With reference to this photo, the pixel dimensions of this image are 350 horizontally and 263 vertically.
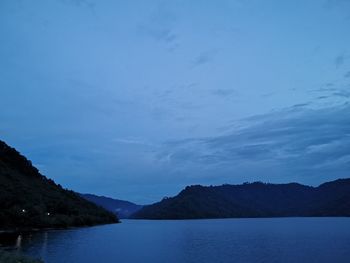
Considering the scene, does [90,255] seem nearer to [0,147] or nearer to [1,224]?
[1,224]

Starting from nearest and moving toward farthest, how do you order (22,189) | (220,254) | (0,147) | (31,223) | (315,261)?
(315,261)
(220,254)
(31,223)
(22,189)
(0,147)

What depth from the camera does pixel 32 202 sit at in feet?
403

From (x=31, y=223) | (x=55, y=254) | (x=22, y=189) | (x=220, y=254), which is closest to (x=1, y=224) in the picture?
(x=31, y=223)

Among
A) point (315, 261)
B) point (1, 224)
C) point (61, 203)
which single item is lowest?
point (315, 261)

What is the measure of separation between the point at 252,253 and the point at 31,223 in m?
69.4

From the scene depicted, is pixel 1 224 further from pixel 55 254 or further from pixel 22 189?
pixel 55 254

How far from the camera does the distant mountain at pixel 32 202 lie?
10494 cm

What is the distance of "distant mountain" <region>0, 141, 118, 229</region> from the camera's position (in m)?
105

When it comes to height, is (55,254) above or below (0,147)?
below

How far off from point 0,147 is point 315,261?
141m

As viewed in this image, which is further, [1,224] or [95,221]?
[95,221]

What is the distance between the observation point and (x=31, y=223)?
367 ft

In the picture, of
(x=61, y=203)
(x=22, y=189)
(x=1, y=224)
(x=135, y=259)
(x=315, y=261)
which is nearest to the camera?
(x=315, y=261)

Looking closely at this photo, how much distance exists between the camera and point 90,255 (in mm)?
61250
